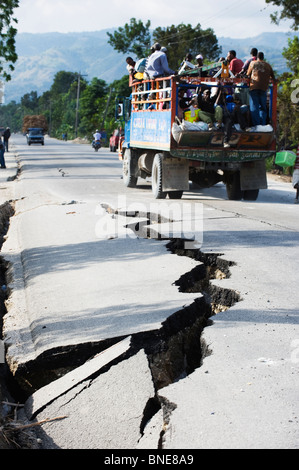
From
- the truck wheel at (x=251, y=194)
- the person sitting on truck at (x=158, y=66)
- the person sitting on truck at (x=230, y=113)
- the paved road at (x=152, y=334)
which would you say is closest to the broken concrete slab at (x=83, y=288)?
the paved road at (x=152, y=334)

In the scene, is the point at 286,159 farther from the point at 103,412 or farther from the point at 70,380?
the point at 103,412


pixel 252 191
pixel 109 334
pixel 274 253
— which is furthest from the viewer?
pixel 252 191

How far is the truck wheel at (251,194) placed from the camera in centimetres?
1299

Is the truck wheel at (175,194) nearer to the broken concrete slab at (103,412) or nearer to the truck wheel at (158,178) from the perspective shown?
the truck wheel at (158,178)

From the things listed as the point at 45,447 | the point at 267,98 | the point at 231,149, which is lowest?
the point at 45,447

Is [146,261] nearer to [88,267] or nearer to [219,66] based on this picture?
[88,267]

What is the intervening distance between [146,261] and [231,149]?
573cm

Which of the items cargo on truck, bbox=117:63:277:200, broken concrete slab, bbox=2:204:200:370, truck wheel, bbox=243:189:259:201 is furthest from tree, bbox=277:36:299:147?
broken concrete slab, bbox=2:204:200:370

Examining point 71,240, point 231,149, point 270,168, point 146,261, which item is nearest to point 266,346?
point 146,261

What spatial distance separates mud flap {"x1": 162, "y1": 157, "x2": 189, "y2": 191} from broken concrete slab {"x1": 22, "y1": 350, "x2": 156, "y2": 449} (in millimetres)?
8384

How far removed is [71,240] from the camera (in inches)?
324

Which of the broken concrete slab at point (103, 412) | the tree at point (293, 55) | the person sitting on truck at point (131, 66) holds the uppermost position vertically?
the tree at point (293, 55)

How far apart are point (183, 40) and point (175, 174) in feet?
160

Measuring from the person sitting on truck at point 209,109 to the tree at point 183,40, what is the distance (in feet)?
152
